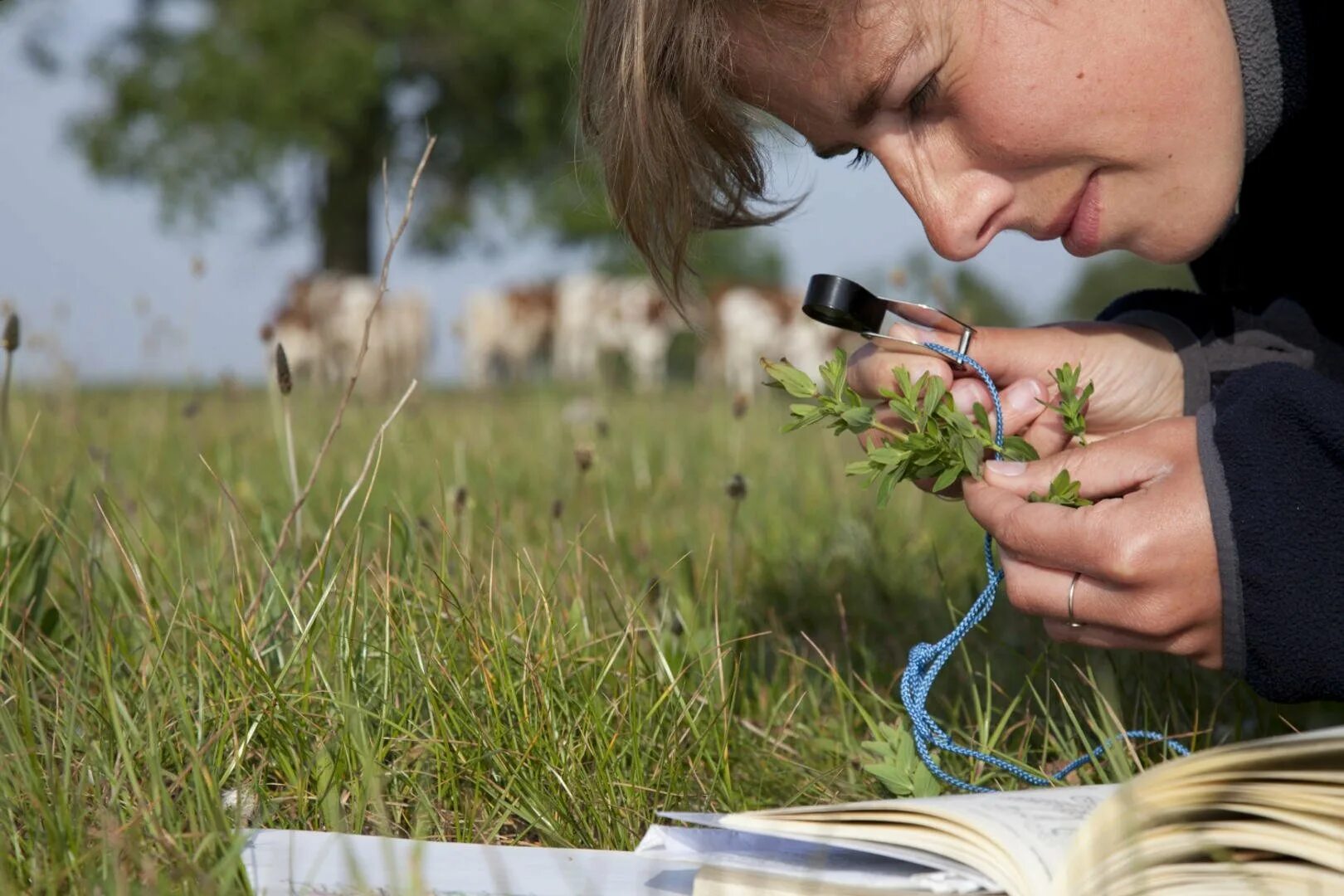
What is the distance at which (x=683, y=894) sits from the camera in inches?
41.6

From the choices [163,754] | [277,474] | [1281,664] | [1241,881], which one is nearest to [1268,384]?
[1281,664]

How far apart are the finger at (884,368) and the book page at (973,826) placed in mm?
599

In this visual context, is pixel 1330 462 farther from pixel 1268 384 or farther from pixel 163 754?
pixel 163 754

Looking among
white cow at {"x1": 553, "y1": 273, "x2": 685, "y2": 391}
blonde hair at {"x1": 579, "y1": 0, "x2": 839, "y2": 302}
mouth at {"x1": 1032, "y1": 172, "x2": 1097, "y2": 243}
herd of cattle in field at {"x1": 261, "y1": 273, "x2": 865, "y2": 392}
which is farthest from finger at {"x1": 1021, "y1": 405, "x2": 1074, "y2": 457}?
white cow at {"x1": 553, "y1": 273, "x2": 685, "y2": 391}

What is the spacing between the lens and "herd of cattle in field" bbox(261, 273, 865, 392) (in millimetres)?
13172

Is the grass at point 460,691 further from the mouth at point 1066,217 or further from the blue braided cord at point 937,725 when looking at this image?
the mouth at point 1066,217

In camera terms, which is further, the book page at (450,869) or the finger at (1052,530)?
the finger at (1052,530)

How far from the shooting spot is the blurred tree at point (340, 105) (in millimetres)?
13188

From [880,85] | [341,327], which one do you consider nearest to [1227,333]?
[880,85]

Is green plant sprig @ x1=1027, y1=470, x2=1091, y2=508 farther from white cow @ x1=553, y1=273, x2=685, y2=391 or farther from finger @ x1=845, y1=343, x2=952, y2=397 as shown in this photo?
white cow @ x1=553, y1=273, x2=685, y2=391

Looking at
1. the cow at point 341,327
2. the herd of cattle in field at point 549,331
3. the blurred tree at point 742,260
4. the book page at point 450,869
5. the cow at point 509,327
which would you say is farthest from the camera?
the blurred tree at point 742,260

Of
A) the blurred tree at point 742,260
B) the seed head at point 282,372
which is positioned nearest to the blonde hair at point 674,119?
the seed head at point 282,372

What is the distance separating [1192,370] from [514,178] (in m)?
14.6

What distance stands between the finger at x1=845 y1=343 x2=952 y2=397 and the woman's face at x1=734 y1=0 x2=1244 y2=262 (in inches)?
6.3
